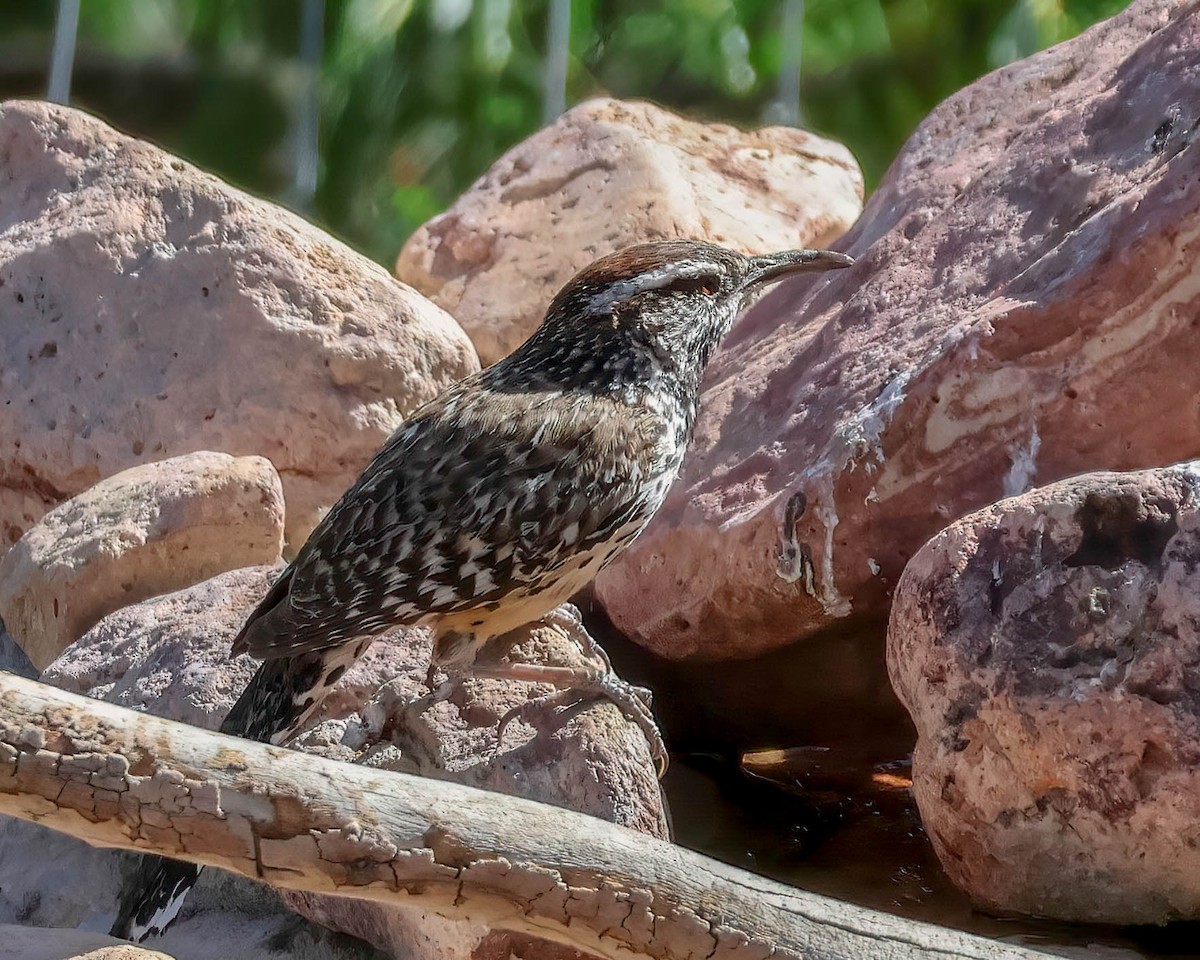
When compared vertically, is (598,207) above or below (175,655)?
above

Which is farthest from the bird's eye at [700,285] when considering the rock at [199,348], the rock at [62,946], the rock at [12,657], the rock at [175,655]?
the rock at [12,657]

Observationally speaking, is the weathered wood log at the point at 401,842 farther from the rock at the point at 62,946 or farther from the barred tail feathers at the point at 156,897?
the barred tail feathers at the point at 156,897


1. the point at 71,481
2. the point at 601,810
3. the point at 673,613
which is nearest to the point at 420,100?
the point at 71,481

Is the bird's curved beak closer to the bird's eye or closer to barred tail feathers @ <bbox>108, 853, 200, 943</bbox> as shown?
the bird's eye

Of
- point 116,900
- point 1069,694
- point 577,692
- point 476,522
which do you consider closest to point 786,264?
point 476,522

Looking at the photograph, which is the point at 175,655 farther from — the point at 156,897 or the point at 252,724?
the point at 156,897

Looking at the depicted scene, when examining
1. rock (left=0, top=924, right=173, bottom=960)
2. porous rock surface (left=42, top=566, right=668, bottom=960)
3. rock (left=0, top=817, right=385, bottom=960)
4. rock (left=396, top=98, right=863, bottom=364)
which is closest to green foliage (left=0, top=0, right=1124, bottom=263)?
rock (left=396, top=98, right=863, bottom=364)

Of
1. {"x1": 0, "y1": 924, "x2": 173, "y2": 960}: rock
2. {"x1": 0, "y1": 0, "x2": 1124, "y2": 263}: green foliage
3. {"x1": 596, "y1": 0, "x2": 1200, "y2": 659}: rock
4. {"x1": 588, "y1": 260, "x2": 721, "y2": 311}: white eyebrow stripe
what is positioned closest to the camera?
{"x1": 0, "y1": 924, "x2": 173, "y2": 960}: rock
